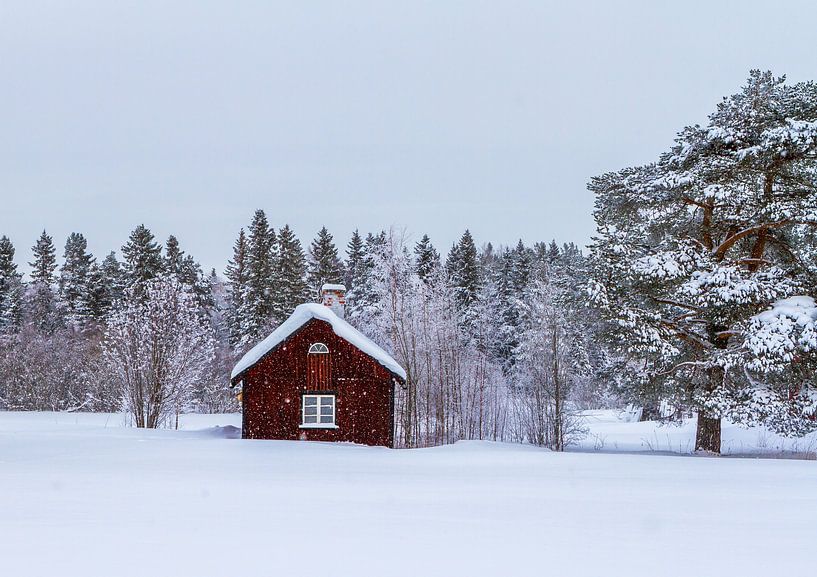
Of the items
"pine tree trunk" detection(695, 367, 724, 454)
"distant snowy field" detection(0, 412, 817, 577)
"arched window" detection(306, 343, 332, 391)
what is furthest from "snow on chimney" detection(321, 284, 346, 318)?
"pine tree trunk" detection(695, 367, 724, 454)

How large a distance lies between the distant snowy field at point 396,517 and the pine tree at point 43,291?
155 ft

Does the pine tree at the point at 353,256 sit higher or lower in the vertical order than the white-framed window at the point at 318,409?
higher

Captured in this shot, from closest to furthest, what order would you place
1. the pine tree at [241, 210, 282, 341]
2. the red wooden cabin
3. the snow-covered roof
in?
the snow-covered roof < the red wooden cabin < the pine tree at [241, 210, 282, 341]

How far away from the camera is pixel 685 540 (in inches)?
277

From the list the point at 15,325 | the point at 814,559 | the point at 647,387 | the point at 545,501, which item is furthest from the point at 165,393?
the point at 15,325

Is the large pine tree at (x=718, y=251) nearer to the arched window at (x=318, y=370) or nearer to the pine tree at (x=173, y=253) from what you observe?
the arched window at (x=318, y=370)

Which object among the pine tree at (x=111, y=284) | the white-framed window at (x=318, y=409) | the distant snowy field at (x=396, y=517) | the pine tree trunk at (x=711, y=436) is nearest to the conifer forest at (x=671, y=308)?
the pine tree trunk at (x=711, y=436)

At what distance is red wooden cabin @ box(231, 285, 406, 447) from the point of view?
23.9 metres

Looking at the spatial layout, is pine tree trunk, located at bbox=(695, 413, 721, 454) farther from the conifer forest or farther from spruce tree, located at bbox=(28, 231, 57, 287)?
spruce tree, located at bbox=(28, 231, 57, 287)

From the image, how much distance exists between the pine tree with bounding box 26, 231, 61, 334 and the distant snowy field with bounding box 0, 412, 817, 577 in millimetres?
47380

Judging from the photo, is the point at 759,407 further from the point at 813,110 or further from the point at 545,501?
the point at 545,501

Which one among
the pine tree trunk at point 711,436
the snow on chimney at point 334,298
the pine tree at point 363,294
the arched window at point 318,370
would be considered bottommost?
the pine tree trunk at point 711,436

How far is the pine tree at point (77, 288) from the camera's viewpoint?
59.2 meters

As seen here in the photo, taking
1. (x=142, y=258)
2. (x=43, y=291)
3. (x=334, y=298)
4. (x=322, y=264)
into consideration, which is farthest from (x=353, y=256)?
(x=334, y=298)
